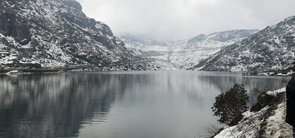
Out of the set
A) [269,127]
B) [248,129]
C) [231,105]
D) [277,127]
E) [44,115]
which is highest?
[277,127]

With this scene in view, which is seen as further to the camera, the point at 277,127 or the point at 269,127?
the point at 269,127

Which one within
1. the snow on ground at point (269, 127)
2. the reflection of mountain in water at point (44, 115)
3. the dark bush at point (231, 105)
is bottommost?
the reflection of mountain in water at point (44, 115)

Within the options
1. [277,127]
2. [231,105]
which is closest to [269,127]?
[277,127]

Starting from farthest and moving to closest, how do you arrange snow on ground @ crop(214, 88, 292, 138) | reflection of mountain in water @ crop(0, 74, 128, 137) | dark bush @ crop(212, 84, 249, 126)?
reflection of mountain in water @ crop(0, 74, 128, 137) → dark bush @ crop(212, 84, 249, 126) → snow on ground @ crop(214, 88, 292, 138)

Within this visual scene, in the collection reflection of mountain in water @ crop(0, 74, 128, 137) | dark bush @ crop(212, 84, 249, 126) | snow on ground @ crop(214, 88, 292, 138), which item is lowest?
reflection of mountain in water @ crop(0, 74, 128, 137)

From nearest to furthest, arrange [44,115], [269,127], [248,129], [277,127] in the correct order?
[277,127] < [269,127] < [248,129] < [44,115]

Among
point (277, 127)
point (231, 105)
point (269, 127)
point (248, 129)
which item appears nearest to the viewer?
point (277, 127)

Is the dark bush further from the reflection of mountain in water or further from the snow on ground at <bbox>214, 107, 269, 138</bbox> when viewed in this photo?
the snow on ground at <bbox>214, 107, 269, 138</bbox>

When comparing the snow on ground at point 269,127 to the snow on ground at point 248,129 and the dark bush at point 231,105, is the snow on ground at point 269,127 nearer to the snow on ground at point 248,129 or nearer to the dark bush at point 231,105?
the snow on ground at point 248,129

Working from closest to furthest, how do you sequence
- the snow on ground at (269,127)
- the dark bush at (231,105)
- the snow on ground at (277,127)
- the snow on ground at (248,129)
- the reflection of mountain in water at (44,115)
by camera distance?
the snow on ground at (277,127) < the snow on ground at (269,127) < the snow on ground at (248,129) < the dark bush at (231,105) < the reflection of mountain in water at (44,115)

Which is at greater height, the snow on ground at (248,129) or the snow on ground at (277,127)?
the snow on ground at (277,127)

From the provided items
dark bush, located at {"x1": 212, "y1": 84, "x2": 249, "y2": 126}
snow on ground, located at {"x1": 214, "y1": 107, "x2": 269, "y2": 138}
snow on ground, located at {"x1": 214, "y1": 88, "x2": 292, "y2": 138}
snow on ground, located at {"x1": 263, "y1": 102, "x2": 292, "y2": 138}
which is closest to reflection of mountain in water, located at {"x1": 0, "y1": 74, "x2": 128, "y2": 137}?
dark bush, located at {"x1": 212, "y1": 84, "x2": 249, "y2": 126}

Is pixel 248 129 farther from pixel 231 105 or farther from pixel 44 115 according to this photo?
pixel 44 115

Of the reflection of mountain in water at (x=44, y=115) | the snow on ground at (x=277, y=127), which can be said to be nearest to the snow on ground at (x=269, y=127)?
the snow on ground at (x=277, y=127)
